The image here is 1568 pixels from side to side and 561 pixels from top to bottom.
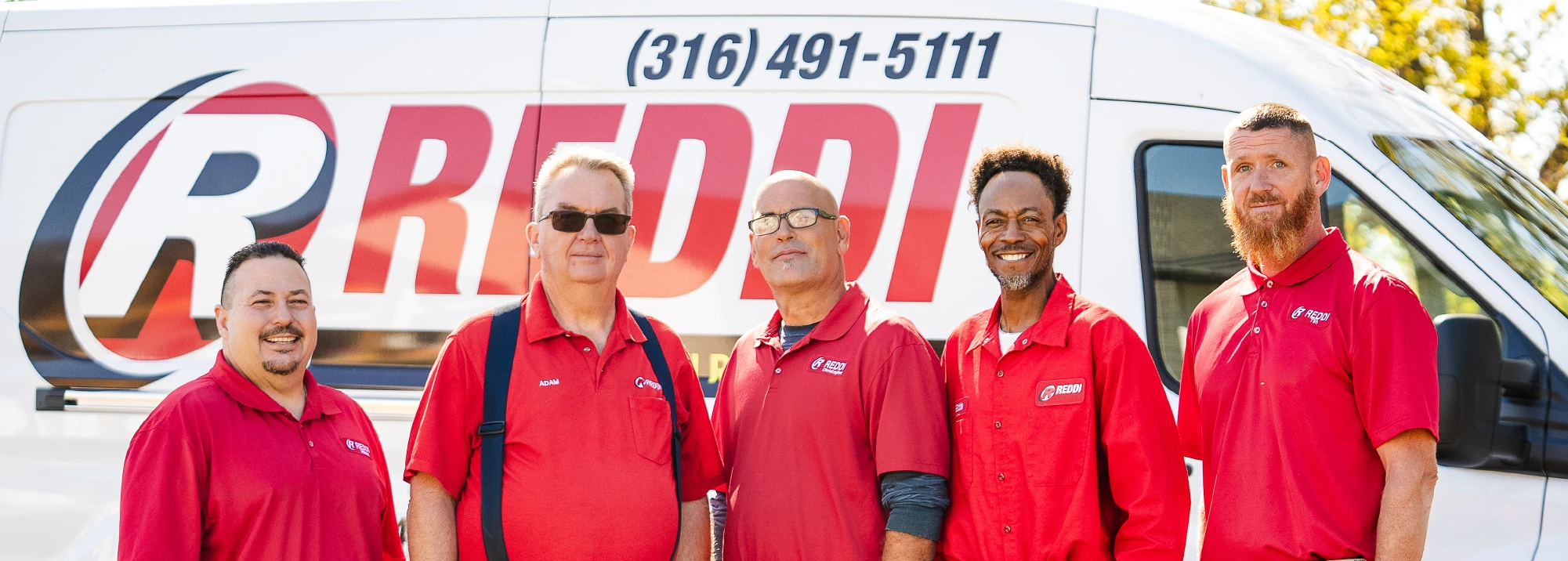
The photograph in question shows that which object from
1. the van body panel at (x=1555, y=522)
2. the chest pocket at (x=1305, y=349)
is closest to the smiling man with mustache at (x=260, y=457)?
the chest pocket at (x=1305, y=349)

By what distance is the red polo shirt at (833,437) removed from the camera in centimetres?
274

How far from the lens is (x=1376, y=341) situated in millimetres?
2523

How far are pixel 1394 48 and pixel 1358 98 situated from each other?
8.06 m

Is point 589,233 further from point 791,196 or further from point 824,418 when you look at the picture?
point 824,418

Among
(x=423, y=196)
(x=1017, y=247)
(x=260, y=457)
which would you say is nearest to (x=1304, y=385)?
(x=1017, y=247)

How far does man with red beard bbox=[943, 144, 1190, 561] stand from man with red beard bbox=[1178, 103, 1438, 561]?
0.54ft

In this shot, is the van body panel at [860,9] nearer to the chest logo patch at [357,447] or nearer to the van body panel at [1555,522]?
the chest logo patch at [357,447]

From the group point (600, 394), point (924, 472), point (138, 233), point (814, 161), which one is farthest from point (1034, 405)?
point (138, 233)

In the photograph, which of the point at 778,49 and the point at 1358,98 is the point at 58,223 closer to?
the point at 778,49

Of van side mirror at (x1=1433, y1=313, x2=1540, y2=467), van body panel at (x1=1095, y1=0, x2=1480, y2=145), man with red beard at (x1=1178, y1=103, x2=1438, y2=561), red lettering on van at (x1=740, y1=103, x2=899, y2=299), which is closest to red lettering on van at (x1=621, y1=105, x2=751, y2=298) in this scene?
red lettering on van at (x1=740, y1=103, x2=899, y2=299)

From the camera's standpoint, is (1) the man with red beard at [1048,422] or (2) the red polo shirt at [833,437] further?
(2) the red polo shirt at [833,437]

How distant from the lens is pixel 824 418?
281 cm

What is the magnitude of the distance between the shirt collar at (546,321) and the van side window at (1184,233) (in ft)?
5.14

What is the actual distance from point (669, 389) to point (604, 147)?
124 centimetres
